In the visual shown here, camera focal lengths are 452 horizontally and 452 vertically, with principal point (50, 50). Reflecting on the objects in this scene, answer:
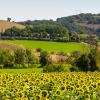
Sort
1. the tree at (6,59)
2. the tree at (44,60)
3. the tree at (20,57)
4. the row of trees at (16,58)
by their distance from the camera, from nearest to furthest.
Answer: the tree at (44,60)
the tree at (6,59)
the row of trees at (16,58)
the tree at (20,57)

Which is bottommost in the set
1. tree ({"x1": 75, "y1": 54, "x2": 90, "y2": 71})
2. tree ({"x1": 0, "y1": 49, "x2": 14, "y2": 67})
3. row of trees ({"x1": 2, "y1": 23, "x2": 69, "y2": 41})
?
tree ({"x1": 0, "y1": 49, "x2": 14, "y2": 67})

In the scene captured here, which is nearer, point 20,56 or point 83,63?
point 83,63

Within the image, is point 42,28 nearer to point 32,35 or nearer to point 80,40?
point 32,35

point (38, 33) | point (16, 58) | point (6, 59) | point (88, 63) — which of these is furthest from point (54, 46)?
point (88, 63)

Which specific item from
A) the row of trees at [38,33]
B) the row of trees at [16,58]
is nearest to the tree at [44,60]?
the row of trees at [16,58]

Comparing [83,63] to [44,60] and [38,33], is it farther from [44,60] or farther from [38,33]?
[38,33]

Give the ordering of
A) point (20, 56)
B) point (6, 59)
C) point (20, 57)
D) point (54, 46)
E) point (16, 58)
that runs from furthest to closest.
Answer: point (54, 46)
point (20, 56)
point (20, 57)
point (16, 58)
point (6, 59)

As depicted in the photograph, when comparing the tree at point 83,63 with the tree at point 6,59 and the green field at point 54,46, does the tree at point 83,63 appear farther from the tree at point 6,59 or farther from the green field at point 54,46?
the green field at point 54,46

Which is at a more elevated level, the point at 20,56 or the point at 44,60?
the point at 20,56

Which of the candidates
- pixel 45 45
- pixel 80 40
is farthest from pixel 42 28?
pixel 45 45

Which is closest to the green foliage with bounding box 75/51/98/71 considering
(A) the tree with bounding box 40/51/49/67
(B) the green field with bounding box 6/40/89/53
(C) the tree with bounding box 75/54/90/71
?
(C) the tree with bounding box 75/54/90/71

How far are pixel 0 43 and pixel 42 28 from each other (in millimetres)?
56692

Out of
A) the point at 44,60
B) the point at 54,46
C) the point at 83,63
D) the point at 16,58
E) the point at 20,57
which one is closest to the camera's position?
the point at 83,63

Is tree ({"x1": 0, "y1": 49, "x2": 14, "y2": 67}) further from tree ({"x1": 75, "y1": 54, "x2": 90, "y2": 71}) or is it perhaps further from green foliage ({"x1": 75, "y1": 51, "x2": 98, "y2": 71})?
green foliage ({"x1": 75, "y1": 51, "x2": 98, "y2": 71})
